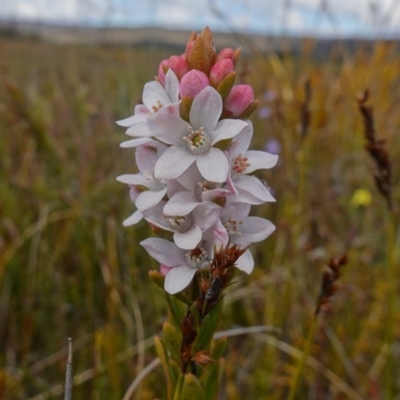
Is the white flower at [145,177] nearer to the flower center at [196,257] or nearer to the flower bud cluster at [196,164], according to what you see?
the flower bud cluster at [196,164]

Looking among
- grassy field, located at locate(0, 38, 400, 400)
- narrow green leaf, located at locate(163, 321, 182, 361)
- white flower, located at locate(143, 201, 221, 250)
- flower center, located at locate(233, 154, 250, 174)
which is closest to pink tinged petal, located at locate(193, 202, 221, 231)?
white flower, located at locate(143, 201, 221, 250)

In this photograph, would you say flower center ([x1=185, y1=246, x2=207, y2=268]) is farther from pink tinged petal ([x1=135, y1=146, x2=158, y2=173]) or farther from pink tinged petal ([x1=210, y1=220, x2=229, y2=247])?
pink tinged petal ([x1=135, y1=146, x2=158, y2=173])

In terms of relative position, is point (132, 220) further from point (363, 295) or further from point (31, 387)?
point (363, 295)

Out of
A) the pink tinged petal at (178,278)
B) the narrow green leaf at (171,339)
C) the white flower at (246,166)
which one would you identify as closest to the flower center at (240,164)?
the white flower at (246,166)

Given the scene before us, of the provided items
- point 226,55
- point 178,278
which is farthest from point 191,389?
point 226,55

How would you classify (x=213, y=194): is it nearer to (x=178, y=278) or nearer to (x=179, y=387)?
(x=178, y=278)

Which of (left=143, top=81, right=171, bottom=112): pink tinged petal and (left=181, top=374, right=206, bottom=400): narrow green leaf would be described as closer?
(left=181, top=374, right=206, bottom=400): narrow green leaf
